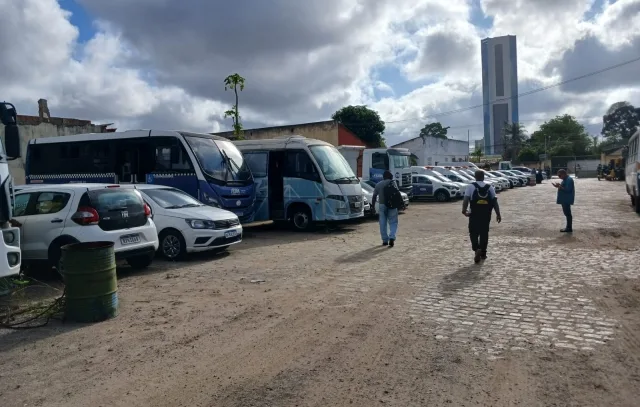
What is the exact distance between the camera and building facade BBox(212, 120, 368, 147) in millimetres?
40281

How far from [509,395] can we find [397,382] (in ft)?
2.87

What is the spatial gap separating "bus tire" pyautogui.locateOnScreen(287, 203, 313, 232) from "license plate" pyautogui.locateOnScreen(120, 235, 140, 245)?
7.37m

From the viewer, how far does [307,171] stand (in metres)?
15.7

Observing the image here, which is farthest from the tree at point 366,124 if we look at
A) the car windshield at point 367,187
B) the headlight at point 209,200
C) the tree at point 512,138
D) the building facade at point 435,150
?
the tree at point 512,138

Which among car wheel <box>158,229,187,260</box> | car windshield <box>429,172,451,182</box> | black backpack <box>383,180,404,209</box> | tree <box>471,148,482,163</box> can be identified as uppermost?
tree <box>471,148,482,163</box>

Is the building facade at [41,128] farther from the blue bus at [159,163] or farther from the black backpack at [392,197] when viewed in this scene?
the black backpack at [392,197]

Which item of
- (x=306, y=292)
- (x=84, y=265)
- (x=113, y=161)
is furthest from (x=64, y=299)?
(x=113, y=161)

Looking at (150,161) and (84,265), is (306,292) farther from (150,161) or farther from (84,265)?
(150,161)

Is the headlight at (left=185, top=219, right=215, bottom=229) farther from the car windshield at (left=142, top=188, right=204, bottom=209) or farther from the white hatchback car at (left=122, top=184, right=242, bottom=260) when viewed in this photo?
the car windshield at (left=142, top=188, right=204, bottom=209)

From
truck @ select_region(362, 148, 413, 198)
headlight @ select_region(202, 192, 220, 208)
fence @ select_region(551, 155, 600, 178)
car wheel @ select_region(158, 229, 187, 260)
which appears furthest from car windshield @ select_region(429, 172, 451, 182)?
fence @ select_region(551, 155, 600, 178)

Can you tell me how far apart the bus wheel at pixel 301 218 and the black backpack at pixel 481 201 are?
6836 mm

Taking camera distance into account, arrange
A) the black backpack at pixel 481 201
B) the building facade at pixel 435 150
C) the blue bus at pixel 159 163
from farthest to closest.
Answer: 1. the building facade at pixel 435 150
2. the blue bus at pixel 159 163
3. the black backpack at pixel 481 201

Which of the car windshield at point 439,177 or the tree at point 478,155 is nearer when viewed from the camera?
the car windshield at point 439,177

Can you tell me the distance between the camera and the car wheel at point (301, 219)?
15.9m
